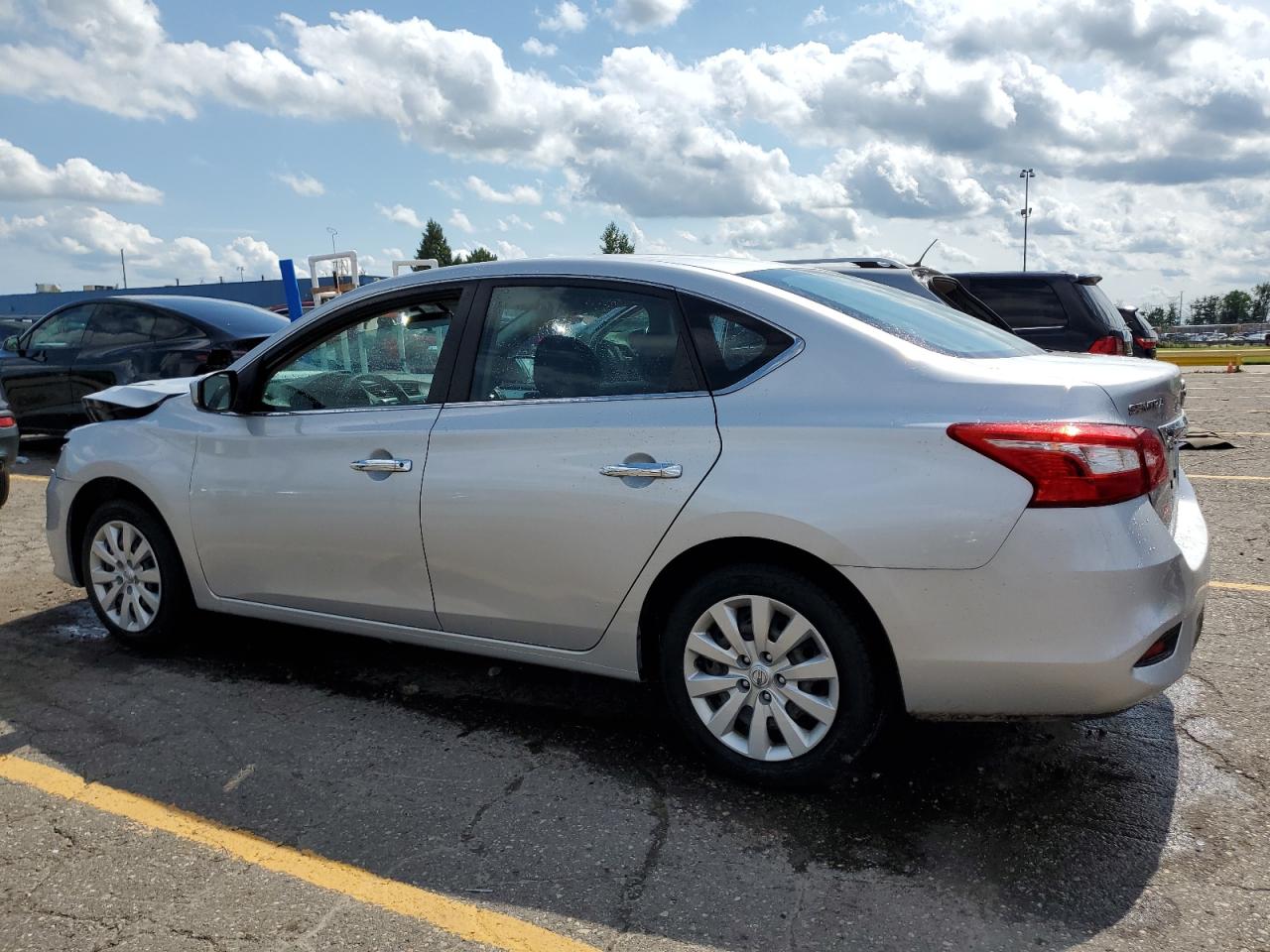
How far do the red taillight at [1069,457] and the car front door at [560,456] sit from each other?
2.65ft

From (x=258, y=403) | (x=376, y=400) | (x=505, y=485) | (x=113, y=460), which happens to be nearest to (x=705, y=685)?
(x=505, y=485)

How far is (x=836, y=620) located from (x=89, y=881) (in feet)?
7.02

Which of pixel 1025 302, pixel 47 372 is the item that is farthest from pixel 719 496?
pixel 47 372

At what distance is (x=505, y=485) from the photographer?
3535 mm

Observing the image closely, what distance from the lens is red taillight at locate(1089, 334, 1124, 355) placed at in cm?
912

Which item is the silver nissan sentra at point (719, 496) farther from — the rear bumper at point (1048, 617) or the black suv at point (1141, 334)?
the black suv at point (1141, 334)

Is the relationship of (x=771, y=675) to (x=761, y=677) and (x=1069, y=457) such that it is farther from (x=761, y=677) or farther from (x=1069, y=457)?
(x=1069, y=457)

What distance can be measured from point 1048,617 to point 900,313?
1198mm

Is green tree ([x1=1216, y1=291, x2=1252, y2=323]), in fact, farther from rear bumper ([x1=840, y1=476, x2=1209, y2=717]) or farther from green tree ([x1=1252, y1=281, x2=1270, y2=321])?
rear bumper ([x1=840, y1=476, x2=1209, y2=717])

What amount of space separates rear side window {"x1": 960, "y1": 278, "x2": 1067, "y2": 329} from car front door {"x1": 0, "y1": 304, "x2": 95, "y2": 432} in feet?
28.0

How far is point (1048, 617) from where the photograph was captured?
2.82 meters

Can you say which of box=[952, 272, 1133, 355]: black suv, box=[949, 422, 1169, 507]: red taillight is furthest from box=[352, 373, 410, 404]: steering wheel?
box=[952, 272, 1133, 355]: black suv

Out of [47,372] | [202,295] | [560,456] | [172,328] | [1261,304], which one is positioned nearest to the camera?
[560,456]

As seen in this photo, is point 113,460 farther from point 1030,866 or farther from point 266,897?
point 1030,866
